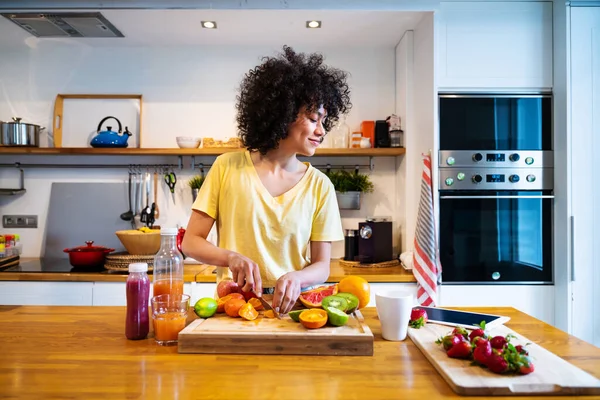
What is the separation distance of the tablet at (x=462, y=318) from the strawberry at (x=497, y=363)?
1.02 ft

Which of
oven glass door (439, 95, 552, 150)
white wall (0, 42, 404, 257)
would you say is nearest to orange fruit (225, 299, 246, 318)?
oven glass door (439, 95, 552, 150)

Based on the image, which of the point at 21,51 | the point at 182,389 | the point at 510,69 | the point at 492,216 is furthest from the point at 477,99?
the point at 21,51

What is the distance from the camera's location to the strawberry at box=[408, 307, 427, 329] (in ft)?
4.18

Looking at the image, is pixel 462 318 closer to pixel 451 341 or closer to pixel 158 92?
pixel 451 341

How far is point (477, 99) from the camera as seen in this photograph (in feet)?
8.55

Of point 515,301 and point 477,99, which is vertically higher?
point 477,99

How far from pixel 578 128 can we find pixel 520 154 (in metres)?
0.32

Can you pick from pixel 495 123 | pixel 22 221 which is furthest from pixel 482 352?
pixel 22 221

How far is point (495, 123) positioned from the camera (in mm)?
2602

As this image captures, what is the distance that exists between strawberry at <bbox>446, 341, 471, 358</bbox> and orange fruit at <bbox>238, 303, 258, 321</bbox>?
0.51 meters

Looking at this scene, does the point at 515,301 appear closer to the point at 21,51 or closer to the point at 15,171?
the point at 15,171

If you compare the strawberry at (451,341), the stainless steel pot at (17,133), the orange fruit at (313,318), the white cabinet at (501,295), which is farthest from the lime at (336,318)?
the stainless steel pot at (17,133)

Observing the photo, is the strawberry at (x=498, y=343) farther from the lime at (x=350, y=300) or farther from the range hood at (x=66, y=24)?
the range hood at (x=66, y=24)

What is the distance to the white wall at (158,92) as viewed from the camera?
3.23 meters
